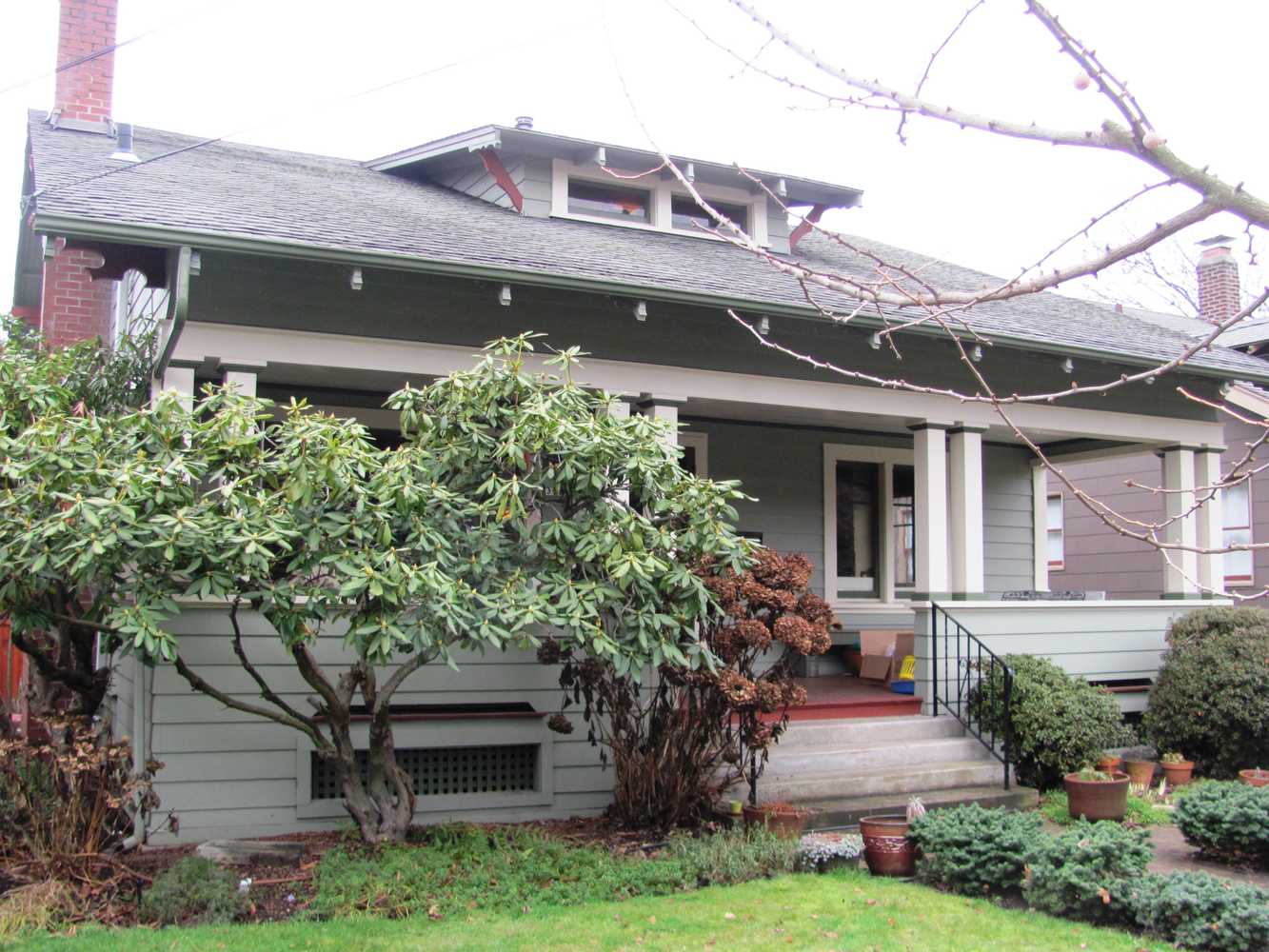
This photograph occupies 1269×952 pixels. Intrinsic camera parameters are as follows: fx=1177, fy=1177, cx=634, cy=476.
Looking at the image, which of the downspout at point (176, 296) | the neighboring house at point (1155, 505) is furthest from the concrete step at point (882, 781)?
the neighboring house at point (1155, 505)

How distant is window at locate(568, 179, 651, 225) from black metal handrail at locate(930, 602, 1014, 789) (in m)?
5.08

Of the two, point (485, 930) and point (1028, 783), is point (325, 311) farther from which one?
point (1028, 783)

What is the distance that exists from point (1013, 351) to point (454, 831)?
21.5ft

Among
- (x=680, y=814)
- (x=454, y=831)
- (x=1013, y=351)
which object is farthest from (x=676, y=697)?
(x=1013, y=351)

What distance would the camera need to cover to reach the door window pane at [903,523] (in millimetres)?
12766

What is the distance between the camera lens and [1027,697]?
8.91m

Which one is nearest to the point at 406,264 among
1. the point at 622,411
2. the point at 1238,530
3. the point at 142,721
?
the point at 622,411

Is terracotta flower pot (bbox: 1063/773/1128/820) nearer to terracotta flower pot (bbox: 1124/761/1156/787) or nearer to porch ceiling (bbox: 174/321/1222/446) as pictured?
terracotta flower pot (bbox: 1124/761/1156/787)

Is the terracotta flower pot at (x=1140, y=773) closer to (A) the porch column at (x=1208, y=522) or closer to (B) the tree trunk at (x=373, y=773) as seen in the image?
(A) the porch column at (x=1208, y=522)

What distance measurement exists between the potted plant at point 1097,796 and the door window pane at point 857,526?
437 centimetres

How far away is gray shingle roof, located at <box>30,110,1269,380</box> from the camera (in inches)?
302

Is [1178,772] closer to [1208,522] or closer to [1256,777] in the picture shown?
[1256,777]

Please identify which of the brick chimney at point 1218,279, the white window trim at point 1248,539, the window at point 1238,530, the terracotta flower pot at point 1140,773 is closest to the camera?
the terracotta flower pot at point 1140,773

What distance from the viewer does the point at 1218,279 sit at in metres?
16.1
